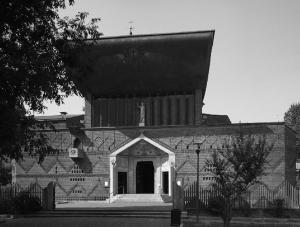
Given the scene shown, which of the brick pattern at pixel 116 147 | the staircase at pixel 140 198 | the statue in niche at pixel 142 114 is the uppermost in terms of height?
the statue in niche at pixel 142 114

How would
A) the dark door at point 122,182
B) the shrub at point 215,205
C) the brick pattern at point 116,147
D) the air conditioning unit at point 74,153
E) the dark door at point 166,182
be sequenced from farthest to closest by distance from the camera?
the dark door at point 122,182
the dark door at point 166,182
the air conditioning unit at point 74,153
the brick pattern at point 116,147
the shrub at point 215,205

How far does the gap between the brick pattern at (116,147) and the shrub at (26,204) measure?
10.8 m

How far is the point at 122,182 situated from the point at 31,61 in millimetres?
24200

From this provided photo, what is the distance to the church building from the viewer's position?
38.6 m

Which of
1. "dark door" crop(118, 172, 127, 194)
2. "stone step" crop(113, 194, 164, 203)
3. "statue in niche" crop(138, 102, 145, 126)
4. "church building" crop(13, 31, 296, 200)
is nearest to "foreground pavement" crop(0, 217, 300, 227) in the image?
"stone step" crop(113, 194, 164, 203)

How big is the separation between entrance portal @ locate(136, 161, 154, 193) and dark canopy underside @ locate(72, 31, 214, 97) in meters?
6.42

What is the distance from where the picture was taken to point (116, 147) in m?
40.4

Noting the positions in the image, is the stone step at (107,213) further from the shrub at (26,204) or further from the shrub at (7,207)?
the shrub at (7,207)

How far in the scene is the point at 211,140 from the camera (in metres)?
38.6

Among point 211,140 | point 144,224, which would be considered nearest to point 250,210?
point 144,224

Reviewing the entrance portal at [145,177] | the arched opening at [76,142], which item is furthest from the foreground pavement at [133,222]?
A: the arched opening at [76,142]

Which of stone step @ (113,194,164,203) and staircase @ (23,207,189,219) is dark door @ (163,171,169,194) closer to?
stone step @ (113,194,164,203)

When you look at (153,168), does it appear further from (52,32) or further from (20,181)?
(52,32)

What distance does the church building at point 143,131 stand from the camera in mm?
38562
